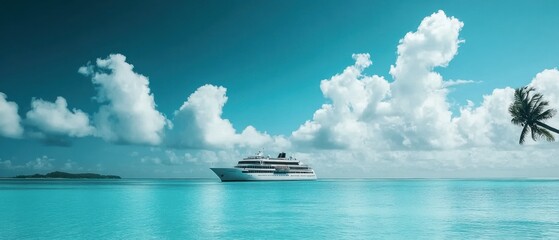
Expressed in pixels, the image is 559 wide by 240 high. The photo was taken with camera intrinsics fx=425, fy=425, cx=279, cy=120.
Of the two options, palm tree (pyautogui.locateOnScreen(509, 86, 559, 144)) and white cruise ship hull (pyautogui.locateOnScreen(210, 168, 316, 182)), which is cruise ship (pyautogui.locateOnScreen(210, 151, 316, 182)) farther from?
palm tree (pyautogui.locateOnScreen(509, 86, 559, 144))

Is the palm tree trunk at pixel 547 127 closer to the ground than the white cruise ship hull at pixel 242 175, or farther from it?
farther from it

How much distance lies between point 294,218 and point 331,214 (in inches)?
162

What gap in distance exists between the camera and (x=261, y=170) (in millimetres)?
125188

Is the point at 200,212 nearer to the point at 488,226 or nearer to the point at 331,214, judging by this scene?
the point at 331,214

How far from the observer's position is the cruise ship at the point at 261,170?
404 ft

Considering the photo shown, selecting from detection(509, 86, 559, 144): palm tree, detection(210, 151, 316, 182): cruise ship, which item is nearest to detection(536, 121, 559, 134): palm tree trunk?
detection(509, 86, 559, 144): palm tree

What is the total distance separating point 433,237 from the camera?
80.9 ft

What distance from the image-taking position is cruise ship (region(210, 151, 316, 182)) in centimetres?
12312

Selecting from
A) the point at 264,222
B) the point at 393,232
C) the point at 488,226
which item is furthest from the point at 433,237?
the point at 264,222

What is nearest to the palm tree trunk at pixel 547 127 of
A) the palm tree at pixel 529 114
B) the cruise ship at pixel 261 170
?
the palm tree at pixel 529 114

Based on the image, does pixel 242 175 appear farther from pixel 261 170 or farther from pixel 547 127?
pixel 547 127

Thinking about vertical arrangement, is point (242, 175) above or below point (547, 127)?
below

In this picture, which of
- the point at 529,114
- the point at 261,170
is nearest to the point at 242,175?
the point at 261,170

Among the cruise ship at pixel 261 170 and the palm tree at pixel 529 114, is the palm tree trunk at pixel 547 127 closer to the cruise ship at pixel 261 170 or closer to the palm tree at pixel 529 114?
the palm tree at pixel 529 114
